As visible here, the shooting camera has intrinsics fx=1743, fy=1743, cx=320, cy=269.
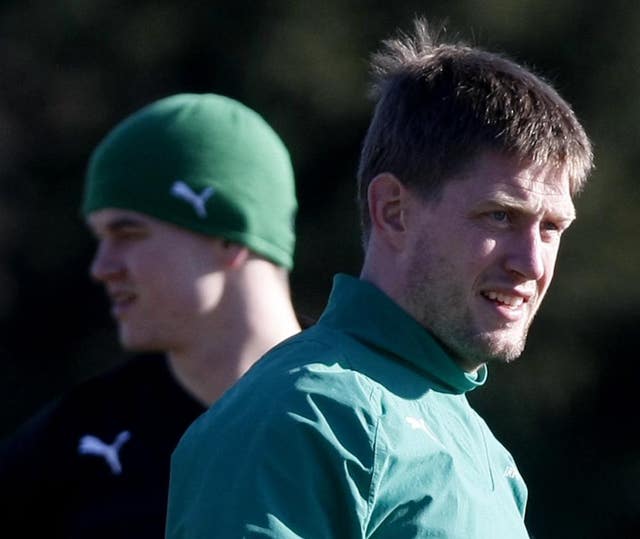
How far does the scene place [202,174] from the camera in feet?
13.8

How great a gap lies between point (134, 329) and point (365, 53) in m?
5.95

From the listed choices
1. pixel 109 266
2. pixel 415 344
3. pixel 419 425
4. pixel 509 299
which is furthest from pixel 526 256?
pixel 109 266

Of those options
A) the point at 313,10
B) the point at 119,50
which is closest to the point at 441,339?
the point at 313,10

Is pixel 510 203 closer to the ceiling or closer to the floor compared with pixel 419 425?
closer to the ceiling

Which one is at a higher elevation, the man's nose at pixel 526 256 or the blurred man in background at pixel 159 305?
the man's nose at pixel 526 256

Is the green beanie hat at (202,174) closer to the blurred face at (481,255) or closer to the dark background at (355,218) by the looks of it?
the blurred face at (481,255)

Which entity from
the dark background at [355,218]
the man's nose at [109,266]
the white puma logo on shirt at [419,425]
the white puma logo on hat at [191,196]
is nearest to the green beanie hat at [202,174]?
the white puma logo on hat at [191,196]

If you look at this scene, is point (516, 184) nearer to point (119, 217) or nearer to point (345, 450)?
point (345, 450)

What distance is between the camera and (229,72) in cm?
1006

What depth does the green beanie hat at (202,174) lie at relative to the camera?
407 cm

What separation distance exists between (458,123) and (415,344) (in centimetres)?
40

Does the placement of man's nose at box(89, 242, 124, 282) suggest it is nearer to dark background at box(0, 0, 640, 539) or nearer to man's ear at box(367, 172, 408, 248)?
man's ear at box(367, 172, 408, 248)

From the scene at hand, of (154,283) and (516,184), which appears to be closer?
(516,184)

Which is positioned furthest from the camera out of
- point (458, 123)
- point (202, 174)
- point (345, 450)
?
point (202, 174)
